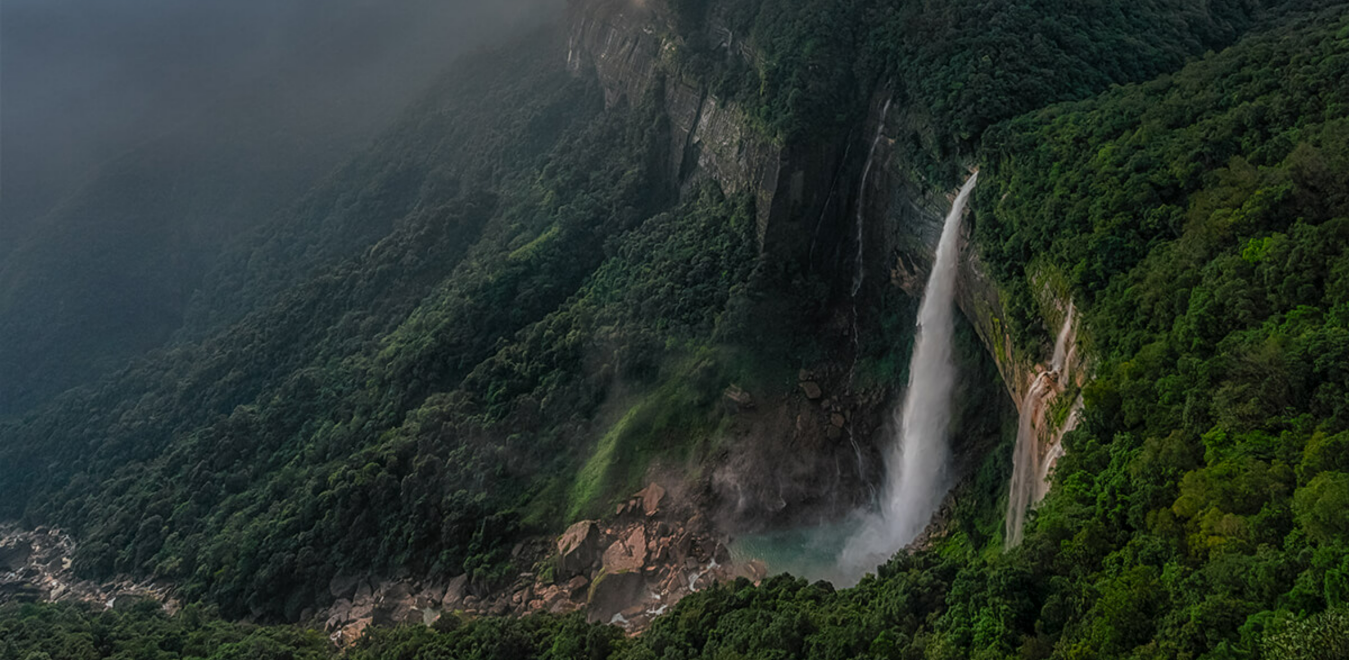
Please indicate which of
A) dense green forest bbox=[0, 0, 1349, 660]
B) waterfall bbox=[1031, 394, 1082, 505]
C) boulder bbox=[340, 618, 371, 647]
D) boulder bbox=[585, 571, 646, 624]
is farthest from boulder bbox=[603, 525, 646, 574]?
waterfall bbox=[1031, 394, 1082, 505]

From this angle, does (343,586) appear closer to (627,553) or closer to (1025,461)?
(627,553)

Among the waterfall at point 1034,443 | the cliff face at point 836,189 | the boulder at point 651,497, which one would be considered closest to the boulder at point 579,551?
the boulder at point 651,497

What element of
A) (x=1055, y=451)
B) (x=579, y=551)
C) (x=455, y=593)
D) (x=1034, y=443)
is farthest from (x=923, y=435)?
(x=455, y=593)

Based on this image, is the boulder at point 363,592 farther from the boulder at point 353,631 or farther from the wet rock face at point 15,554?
the wet rock face at point 15,554

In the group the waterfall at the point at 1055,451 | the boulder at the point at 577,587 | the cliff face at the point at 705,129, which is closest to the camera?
the waterfall at the point at 1055,451

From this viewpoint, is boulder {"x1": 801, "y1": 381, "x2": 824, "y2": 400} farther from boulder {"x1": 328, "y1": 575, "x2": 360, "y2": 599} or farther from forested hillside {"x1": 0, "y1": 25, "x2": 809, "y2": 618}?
boulder {"x1": 328, "y1": 575, "x2": 360, "y2": 599}

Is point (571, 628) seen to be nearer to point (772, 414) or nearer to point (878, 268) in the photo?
point (772, 414)

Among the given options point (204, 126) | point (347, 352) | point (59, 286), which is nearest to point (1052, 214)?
point (347, 352)
